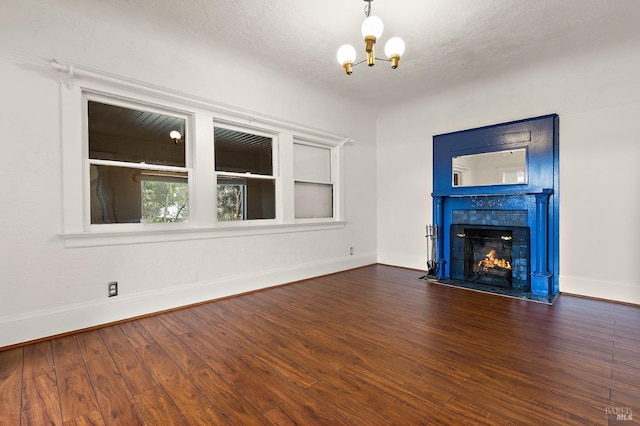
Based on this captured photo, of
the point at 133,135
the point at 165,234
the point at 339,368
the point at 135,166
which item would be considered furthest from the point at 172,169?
the point at 339,368

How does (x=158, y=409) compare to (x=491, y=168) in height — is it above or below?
below

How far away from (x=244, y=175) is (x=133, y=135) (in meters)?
1.30

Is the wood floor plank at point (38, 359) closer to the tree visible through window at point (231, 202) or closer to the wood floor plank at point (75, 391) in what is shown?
the wood floor plank at point (75, 391)

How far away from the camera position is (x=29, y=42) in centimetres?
254

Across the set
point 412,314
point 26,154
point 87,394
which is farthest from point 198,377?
point 26,154

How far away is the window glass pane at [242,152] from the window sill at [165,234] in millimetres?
759

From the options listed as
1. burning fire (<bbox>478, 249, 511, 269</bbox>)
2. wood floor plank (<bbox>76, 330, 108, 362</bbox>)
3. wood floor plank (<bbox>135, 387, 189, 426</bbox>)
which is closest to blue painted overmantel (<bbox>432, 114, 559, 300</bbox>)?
burning fire (<bbox>478, 249, 511, 269</bbox>)

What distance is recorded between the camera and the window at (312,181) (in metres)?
4.66

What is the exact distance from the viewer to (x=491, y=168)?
440cm

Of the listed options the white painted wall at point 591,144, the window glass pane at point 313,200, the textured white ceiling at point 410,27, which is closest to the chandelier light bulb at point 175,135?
the textured white ceiling at point 410,27

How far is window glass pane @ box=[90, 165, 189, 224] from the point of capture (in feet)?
9.64

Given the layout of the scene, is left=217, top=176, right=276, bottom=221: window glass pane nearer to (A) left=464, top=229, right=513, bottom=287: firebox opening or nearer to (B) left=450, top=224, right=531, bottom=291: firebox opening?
(B) left=450, top=224, right=531, bottom=291: firebox opening

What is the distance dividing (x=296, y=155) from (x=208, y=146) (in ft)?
4.62

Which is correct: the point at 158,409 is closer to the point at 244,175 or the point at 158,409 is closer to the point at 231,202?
the point at 231,202
